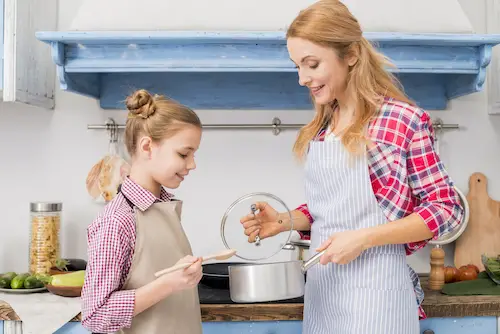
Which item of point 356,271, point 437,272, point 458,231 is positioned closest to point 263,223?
point 356,271

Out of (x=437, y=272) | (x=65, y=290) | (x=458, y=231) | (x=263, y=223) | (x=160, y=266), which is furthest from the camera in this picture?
(x=458, y=231)

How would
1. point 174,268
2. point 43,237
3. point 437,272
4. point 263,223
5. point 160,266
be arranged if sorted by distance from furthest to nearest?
point 43,237
point 437,272
point 263,223
point 160,266
point 174,268

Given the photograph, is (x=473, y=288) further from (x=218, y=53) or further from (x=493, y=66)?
(x=218, y=53)

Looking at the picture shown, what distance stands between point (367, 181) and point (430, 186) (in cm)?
12

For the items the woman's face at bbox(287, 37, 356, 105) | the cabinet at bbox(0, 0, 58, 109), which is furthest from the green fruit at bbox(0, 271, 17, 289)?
the woman's face at bbox(287, 37, 356, 105)

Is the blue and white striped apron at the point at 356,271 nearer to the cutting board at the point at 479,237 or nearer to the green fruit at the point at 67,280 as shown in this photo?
the green fruit at the point at 67,280

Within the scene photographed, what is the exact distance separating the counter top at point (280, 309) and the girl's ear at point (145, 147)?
507 mm

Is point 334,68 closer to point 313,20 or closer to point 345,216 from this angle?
point 313,20

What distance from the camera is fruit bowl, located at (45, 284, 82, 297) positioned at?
172 centimetres

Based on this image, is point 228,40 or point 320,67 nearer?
point 320,67

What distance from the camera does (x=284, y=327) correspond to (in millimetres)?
1638

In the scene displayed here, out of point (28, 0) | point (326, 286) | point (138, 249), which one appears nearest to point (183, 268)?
point (138, 249)

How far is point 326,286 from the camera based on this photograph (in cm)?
134

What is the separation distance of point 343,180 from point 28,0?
3.76 feet
